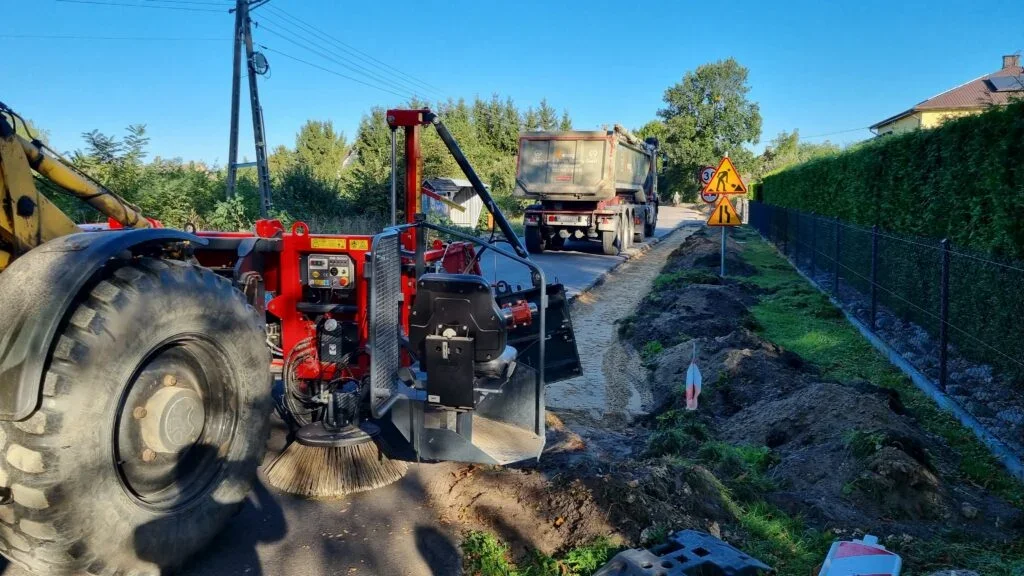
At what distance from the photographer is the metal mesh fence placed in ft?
21.2

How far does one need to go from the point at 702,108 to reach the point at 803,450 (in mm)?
72252

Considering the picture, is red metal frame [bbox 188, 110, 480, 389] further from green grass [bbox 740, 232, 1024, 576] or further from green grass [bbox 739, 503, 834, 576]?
green grass [bbox 740, 232, 1024, 576]

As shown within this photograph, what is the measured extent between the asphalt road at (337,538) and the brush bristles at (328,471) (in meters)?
0.06

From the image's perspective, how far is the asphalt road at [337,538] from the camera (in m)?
3.58

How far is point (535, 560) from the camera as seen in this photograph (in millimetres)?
3656

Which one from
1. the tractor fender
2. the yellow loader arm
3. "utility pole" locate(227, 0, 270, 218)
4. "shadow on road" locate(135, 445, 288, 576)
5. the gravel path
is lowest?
the gravel path

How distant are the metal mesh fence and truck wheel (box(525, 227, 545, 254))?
9150 mm

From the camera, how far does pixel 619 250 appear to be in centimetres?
2175

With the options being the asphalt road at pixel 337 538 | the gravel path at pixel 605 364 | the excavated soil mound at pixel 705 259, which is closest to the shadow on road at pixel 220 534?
the asphalt road at pixel 337 538

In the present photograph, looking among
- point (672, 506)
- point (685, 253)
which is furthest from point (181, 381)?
point (685, 253)

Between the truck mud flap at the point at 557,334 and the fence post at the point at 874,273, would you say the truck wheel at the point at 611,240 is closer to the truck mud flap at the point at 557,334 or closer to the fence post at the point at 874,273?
the fence post at the point at 874,273

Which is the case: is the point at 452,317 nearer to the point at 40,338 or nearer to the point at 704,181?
the point at 40,338

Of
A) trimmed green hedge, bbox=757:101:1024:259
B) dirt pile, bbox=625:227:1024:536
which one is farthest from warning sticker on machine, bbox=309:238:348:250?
trimmed green hedge, bbox=757:101:1024:259

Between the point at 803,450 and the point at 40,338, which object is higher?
the point at 40,338
